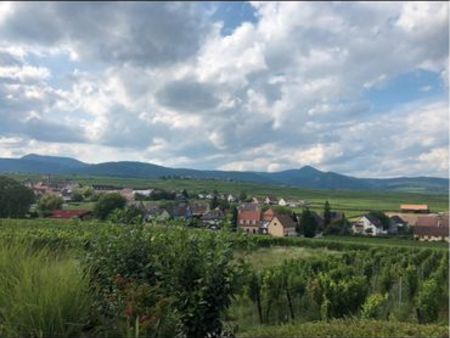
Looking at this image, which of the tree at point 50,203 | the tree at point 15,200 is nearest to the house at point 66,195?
the tree at point 50,203

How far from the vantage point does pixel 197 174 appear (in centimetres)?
10362

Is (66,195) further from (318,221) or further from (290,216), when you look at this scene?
(318,221)

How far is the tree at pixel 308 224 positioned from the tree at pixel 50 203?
24.1 m

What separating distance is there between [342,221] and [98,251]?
54989mm

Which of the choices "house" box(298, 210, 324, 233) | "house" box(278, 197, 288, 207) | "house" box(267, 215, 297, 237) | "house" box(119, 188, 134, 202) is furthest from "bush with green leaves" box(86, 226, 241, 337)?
"house" box(278, 197, 288, 207)

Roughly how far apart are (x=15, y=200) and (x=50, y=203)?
352 inches

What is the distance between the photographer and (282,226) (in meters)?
51.4

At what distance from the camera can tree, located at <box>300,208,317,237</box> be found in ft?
173

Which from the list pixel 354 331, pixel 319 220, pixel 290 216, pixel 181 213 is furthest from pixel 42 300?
pixel 319 220

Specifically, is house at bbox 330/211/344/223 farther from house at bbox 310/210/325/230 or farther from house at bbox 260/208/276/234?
house at bbox 260/208/276/234

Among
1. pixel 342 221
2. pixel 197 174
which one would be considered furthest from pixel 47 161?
pixel 342 221

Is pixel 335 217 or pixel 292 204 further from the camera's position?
pixel 292 204

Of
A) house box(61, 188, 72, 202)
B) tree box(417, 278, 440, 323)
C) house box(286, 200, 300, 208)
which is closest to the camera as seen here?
tree box(417, 278, 440, 323)

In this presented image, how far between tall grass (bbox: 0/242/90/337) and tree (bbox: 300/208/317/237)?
163ft
